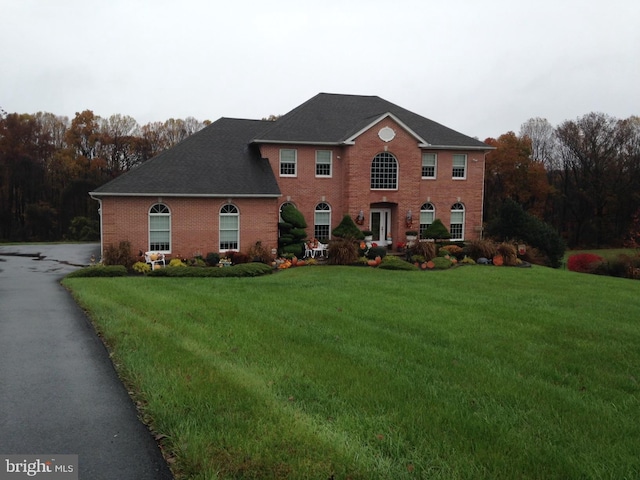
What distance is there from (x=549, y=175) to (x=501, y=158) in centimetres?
1357

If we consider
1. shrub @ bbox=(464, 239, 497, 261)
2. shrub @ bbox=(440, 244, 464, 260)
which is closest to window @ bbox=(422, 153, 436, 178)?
shrub @ bbox=(440, 244, 464, 260)

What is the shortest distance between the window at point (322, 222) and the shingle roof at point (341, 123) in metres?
3.50

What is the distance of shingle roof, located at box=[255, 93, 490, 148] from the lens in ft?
88.0

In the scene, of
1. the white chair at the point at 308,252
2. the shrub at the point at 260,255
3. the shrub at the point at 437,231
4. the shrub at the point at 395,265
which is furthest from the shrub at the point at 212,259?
the shrub at the point at 437,231

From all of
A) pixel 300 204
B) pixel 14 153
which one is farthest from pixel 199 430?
pixel 14 153

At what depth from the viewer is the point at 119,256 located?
21.9 metres

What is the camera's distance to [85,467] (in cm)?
452

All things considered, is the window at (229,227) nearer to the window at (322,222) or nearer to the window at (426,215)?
the window at (322,222)

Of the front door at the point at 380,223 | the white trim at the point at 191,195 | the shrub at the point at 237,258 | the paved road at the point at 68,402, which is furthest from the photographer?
the front door at the point at 380,223

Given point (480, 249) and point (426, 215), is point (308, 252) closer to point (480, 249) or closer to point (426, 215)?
point (426, 215)

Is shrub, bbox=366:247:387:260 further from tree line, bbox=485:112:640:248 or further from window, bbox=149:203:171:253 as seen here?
tree line, bbox=485:112:640:248

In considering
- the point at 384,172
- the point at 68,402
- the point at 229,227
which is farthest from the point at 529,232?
the point at 68,402

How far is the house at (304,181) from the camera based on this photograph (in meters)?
23.6

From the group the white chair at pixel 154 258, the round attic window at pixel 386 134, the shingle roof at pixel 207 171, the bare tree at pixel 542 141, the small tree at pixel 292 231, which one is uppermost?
the bare tree at pixel 542 141
